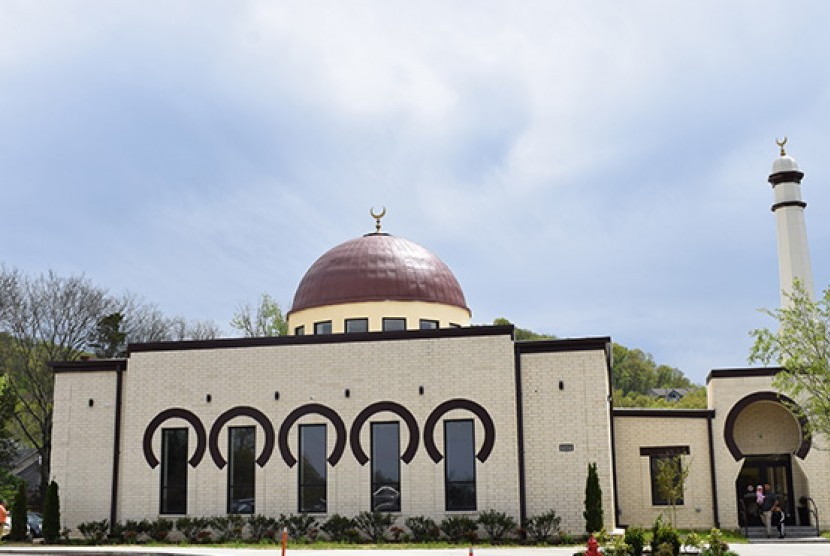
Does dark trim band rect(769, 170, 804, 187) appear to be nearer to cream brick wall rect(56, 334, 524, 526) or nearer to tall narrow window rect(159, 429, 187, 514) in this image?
cream brick wall rect(56, 334, 524, 526)

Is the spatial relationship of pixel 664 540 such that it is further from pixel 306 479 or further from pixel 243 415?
pixel 243 415

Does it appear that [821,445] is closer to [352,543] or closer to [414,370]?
[414,370]

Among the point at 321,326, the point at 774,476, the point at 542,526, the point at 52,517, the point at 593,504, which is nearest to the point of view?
the point at 593,504

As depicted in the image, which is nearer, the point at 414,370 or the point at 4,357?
the point at 414,370

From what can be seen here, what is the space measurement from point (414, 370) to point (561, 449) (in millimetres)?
5004

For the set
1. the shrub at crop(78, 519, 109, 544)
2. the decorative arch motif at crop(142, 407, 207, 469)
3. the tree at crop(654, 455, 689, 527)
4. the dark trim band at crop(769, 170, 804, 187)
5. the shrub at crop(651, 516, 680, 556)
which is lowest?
the shrub at crop(78, 519, 109, 544)

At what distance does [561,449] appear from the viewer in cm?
2784

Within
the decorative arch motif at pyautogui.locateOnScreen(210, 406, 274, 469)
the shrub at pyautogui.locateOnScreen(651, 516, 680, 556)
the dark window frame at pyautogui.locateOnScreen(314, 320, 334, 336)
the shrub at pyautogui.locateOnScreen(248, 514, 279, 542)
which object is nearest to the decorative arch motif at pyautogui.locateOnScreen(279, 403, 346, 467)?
the decorative arch motif at pyautogui.locateOnScreen(210, 406, 274, 469)

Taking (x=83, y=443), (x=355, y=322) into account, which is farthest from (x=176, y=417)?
(x=355, y=322)

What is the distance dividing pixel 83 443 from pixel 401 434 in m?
10.6

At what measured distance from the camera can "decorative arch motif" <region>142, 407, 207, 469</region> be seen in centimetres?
3003

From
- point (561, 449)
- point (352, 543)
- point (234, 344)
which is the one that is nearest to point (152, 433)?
point (234, 344)

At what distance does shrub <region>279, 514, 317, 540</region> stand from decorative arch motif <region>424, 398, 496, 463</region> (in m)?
4.15

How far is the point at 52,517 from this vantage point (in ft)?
96.5
